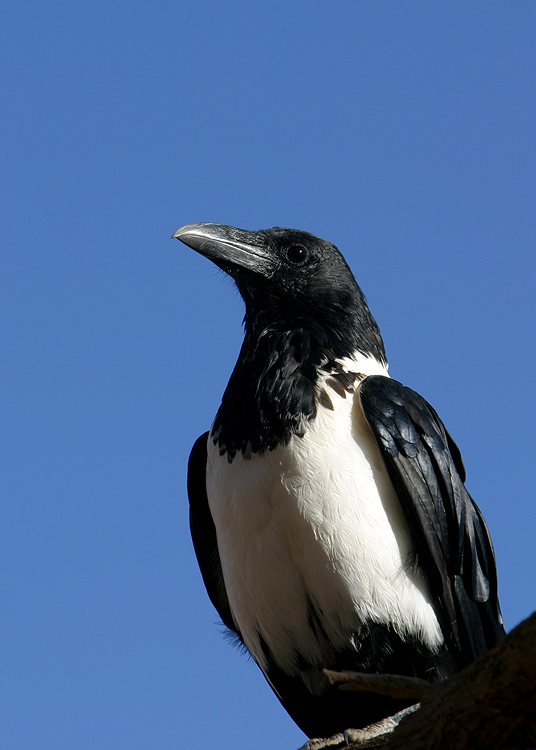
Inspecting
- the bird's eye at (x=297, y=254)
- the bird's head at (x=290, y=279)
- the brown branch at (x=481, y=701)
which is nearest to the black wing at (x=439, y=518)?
the bird's head at (x=290, y=279)

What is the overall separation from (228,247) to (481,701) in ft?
13.7

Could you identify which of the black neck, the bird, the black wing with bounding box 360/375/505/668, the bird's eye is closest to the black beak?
the bird's eye

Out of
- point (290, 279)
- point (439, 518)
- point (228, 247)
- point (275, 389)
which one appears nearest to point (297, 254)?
point (290, 279)

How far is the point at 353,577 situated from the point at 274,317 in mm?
1949

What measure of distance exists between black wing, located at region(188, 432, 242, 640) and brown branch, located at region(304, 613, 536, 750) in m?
3.24

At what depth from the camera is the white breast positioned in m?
5.10

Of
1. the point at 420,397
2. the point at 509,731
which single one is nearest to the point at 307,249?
the point at 420,397

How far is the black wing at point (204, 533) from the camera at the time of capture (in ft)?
Answer: 20.9

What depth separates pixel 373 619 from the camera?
510cm

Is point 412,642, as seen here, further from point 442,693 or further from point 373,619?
point 442,693

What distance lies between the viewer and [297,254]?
6.51 metres

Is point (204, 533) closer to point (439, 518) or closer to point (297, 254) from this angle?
point (439, 518)

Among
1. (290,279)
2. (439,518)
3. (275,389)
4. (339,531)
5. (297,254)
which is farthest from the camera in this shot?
(297,254)

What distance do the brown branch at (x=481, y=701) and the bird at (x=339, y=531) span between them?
1872 mm
